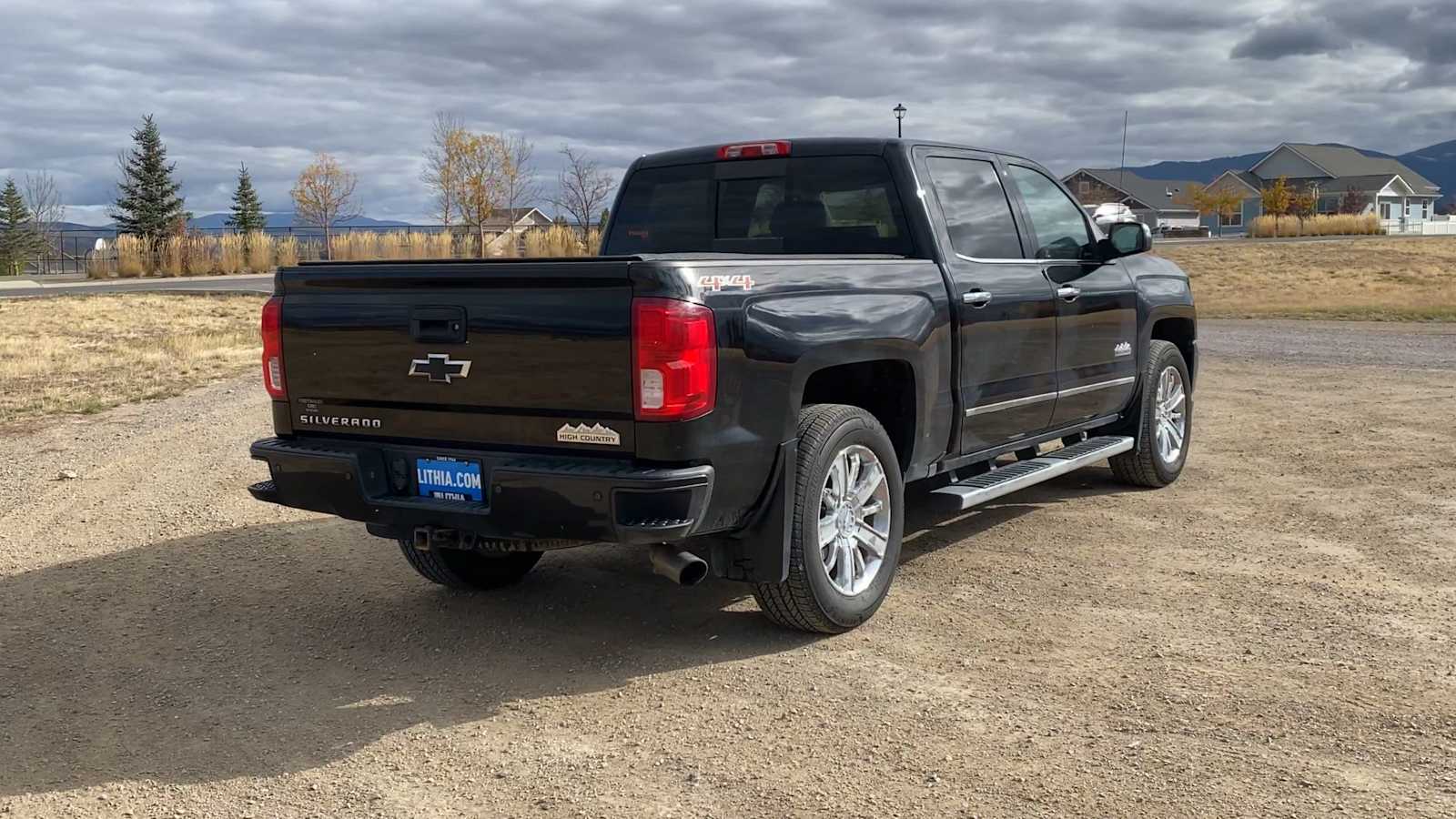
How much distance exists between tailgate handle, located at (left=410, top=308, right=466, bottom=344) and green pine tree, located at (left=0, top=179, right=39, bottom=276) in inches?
2300

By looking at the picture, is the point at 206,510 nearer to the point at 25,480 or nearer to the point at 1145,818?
the point at 25,480

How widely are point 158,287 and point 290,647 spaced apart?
30.5 meters

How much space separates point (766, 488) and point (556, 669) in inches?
40.5

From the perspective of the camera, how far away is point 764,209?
6070 mm

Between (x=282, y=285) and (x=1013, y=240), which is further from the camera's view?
(x=1013, y=240)

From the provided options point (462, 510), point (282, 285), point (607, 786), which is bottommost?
point (607, 786)

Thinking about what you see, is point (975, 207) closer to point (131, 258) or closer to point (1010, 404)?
point (1010, 404)

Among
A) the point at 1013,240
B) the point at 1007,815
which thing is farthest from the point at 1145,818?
the point at 1013,240

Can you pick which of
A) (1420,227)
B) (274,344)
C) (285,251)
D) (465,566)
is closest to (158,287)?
(285,251)

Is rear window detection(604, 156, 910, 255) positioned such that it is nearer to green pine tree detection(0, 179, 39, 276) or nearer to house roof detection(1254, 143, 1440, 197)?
green pine tree detection(0, 179, 39, 276)

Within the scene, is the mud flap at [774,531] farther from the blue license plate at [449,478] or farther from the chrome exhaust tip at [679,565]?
the blue license plate at [449,478]

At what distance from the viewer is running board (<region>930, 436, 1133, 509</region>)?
5.75 m

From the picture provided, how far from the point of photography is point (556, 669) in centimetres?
477

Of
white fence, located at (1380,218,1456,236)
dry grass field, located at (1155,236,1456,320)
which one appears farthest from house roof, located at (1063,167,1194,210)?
dry grass field, located at (1155,236,1456,320)
